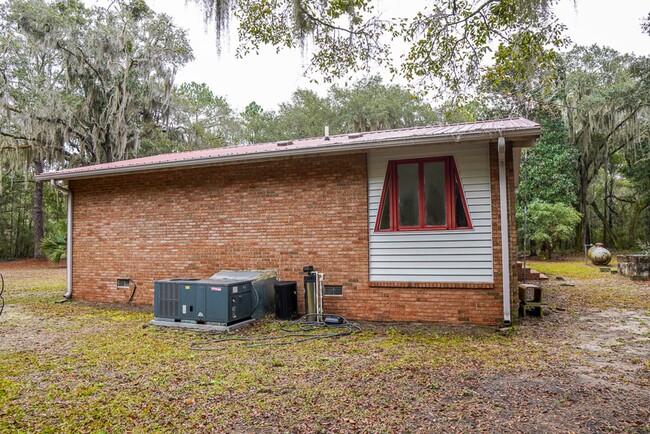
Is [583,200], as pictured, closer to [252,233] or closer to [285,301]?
[252,233]

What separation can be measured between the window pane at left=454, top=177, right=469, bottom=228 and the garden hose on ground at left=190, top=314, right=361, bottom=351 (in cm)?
217

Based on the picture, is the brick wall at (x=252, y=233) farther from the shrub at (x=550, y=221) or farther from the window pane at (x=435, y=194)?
the shrub at (x=550, y=221)

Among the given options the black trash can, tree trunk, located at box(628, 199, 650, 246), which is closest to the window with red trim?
the black trash can

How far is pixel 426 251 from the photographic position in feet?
21.4

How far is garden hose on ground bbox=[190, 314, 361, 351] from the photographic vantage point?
18.1 feet

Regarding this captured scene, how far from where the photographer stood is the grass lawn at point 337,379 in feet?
10.4

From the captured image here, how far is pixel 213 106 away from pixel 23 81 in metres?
13.0

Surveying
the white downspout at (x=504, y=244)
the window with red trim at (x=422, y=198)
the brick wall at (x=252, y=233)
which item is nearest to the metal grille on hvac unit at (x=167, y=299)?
the brick wall at (x=252, y=233)

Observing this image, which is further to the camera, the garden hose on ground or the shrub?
the shrub

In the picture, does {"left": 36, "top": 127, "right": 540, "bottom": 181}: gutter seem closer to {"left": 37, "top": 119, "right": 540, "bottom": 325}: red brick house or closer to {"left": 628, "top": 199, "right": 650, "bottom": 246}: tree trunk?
{"left": 37, "top": 119, "right": 540, "bottom": 325}: red brick house

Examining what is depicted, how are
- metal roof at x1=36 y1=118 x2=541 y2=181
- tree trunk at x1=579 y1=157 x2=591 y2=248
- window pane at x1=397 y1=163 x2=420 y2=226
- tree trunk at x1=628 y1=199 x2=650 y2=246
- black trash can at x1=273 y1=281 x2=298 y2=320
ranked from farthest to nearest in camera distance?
tree trunk at x1=628 y1=199 x2=650 y2=246
tree trunk at x1=579 y1=157 x2=591 y2=248
black trash can at x1=273 y1=281 x2=298 y2=320
window pane at x1=397 y1=163 x2=420 y2=226
metal roof at x1=36 y1=118 x2=541 y2=181

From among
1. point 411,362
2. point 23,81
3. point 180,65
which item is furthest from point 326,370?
point 23,81

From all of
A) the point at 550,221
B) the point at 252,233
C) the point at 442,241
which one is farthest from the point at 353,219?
the point at 550,221

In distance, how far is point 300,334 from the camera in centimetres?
601
